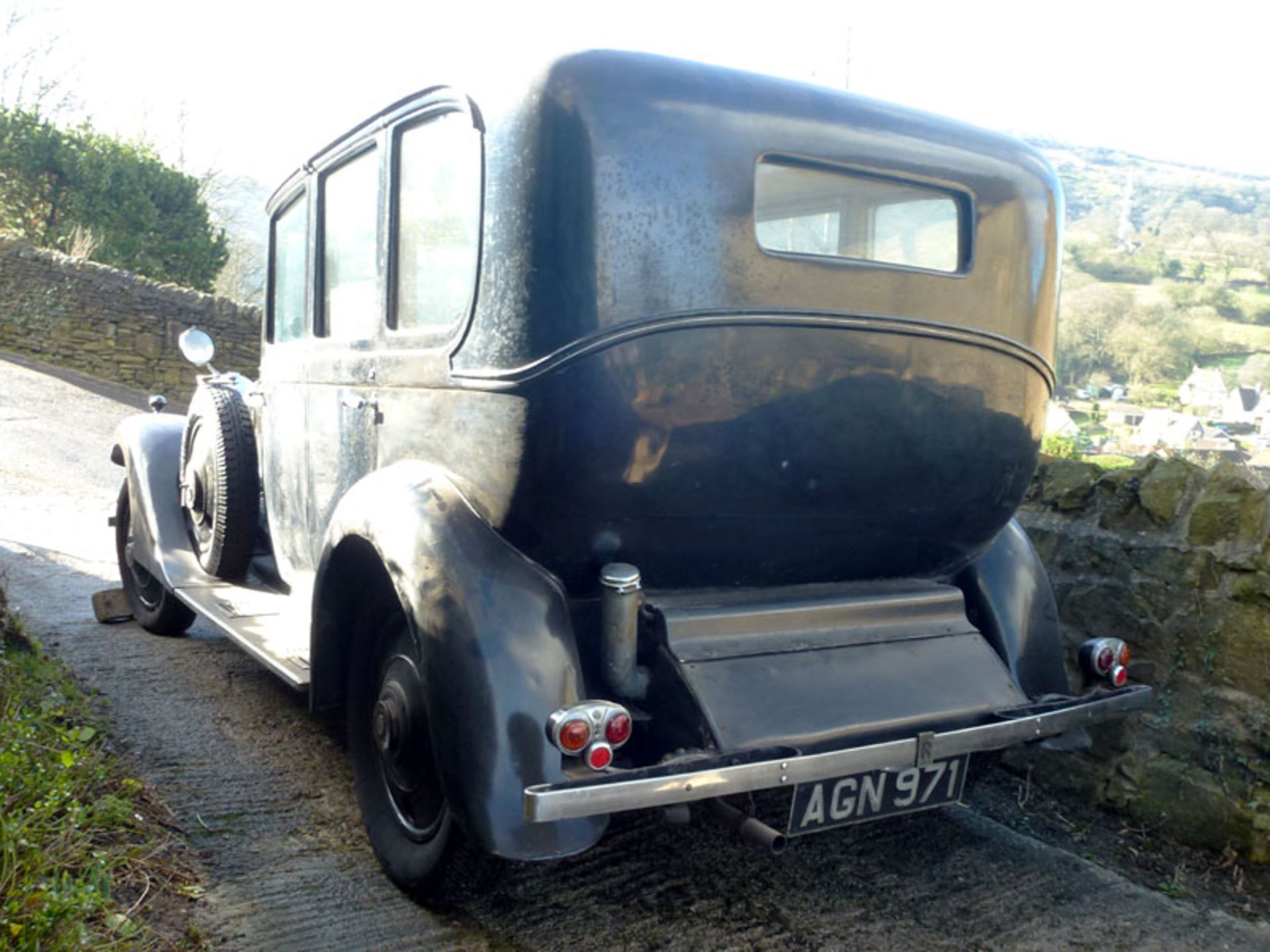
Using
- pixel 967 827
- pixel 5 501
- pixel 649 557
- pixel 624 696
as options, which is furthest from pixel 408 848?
pixel 5 501

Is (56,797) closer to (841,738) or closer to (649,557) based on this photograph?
(649,557)

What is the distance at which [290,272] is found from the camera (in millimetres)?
4113

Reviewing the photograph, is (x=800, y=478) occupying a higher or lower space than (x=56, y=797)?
higher

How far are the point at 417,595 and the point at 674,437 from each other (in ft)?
2.30

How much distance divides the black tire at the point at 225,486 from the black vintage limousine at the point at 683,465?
1151 mm

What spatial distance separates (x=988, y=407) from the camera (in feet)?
9.23

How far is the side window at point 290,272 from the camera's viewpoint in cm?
391

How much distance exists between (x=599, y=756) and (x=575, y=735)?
2.9 inches

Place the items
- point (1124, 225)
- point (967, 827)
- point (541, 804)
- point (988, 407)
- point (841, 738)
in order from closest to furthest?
1. point (541, 804)
2. point (841, 738)
3. point (988, 407)
4. point (967, 827)
5. point (1124, 225)

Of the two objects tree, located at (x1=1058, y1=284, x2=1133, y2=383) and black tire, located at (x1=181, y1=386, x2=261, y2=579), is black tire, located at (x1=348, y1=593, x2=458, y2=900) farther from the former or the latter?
tree, located at (x1=1058, y1=284, x2=1133, y2=383)

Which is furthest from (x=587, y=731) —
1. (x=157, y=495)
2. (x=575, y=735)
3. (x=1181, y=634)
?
(x=157, y=495)

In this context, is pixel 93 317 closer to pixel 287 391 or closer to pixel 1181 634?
pixel 287 391

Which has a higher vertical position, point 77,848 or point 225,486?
point 225,486

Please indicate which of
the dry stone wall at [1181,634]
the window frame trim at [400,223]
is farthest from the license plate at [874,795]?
the window frame trim at [400,223]
